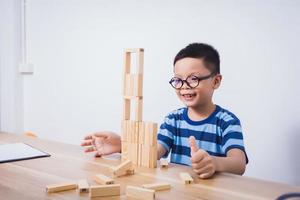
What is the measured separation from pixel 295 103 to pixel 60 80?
1.43 meters

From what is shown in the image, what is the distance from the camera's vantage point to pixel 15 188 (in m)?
0.64

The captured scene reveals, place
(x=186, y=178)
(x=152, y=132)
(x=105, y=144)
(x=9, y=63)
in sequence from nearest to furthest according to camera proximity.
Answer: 1. (x=186, y=178)
2. (x=152, y=132)
3. (x=105, y=144)
4. (x=9, y=63)

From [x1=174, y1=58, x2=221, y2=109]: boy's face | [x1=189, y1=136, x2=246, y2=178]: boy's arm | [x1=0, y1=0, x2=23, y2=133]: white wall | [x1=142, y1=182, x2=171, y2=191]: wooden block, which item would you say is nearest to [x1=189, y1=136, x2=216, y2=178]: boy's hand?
[x1=189, y1=136, x2=246, y2=178]: boy's arm

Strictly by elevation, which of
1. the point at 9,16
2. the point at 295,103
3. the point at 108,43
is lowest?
the point at 295,103

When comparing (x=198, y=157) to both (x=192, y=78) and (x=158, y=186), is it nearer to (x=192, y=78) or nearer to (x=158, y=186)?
(x=158, y=186)

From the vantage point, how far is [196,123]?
3.72 ft

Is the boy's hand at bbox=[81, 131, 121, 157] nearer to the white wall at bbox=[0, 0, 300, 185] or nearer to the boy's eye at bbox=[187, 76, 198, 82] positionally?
the boy's eye at bbox=[187, 76, 198, 82]

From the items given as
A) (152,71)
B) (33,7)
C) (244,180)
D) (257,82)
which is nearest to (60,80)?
(33,7)

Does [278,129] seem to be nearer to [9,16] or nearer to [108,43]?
[108,43]

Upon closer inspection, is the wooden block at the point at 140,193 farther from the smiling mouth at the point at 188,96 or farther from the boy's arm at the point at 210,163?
the smiling mouth at the point at 188,96

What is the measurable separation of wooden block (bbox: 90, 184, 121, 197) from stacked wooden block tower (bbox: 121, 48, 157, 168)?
0.72ft

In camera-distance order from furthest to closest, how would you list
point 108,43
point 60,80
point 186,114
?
point 60,80, point 108,43, point 186,114

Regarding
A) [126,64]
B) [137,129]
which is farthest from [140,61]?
[137,129]

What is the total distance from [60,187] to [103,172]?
0.15m
